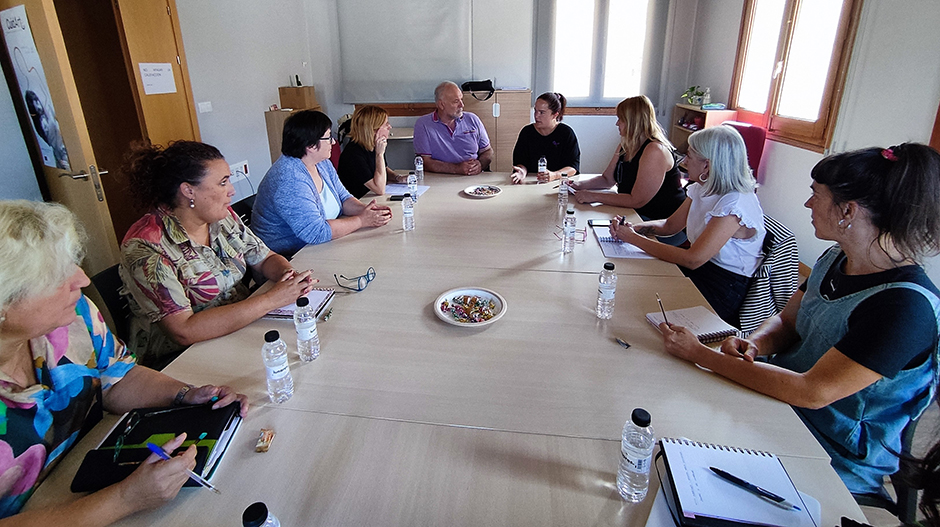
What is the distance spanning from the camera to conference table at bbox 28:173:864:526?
0.91m

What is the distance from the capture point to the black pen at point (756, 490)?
2.84ft

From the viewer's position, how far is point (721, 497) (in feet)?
2.90

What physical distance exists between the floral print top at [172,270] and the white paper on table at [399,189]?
4.54ft

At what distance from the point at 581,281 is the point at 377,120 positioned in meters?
2.08

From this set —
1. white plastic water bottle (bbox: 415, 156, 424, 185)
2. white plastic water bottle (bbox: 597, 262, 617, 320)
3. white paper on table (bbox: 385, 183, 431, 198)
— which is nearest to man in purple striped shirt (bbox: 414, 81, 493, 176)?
white plastic water bottle (bbox: 415, 156, 424, 185)

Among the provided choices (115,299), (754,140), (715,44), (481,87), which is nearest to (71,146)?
(115,299)

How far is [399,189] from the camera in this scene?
339cm

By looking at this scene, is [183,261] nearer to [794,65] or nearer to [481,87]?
[481,87]

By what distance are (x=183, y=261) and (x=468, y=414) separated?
1.14 metres

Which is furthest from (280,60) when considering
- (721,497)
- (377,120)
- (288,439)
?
(721,497)

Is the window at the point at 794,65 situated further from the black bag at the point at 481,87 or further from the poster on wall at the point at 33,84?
the poster on wall at the point at 33,84

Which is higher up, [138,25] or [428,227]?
[138,25]

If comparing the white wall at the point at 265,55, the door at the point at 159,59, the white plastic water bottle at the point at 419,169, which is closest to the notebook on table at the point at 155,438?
the white plastic water bottle at the point at 419,169

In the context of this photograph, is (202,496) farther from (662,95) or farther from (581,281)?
(662,95)
